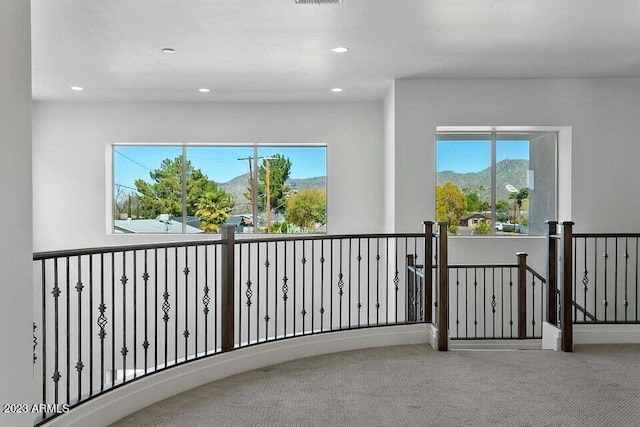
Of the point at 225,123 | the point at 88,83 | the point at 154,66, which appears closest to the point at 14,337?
the point at 154,66

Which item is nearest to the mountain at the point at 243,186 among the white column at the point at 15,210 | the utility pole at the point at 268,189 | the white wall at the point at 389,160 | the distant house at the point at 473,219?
the utility pole at the point at 268,189

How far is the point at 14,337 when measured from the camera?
1914 mm

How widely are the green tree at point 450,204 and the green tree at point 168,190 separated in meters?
3.63

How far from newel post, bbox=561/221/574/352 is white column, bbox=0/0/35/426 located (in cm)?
438

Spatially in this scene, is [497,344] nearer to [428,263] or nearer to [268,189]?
[428,263]

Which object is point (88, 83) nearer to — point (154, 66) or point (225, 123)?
point (154, 66)

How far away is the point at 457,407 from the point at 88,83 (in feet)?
19.3

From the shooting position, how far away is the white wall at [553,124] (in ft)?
20.6

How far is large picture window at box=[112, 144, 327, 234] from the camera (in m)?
7.89

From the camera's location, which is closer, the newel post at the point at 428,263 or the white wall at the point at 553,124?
the newel post at the point at 428,263

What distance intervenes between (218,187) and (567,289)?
523cm

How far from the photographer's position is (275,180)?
797 centimetres

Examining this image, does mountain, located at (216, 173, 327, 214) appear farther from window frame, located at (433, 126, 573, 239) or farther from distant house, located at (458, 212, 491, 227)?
distant house, located at (458, 212, 491, 227)

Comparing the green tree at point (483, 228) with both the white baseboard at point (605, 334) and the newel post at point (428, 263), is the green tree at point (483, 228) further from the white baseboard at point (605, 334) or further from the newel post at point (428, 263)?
the newel post at point (428, 263)
